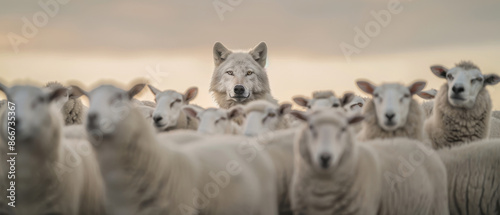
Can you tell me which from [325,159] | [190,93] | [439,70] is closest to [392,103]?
[325,159]

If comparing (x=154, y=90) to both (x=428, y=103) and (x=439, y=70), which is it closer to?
(x=439, y=70)

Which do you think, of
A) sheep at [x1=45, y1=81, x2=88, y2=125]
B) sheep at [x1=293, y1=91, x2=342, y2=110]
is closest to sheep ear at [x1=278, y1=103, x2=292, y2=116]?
sheep at [x1=293, y1=91, x2=342, y2=110]

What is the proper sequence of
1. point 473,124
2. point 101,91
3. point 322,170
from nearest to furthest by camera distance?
point 101,91 → point 322,170 → point 473,124

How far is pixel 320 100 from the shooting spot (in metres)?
11.0

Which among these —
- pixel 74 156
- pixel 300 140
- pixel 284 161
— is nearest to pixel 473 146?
pixel 284 161

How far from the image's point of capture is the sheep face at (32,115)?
22.6ft

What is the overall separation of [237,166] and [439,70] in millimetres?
5972

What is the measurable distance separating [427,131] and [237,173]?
532cm

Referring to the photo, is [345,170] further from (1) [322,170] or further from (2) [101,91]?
(2) [101,91]

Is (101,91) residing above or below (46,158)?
above

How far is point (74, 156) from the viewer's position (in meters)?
7.91

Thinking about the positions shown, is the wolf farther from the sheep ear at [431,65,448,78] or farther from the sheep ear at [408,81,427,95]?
the sheep ear at [408,81,427,95]

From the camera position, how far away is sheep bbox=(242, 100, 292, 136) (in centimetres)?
1006

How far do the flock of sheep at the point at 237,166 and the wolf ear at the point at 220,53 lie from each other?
5063mm
